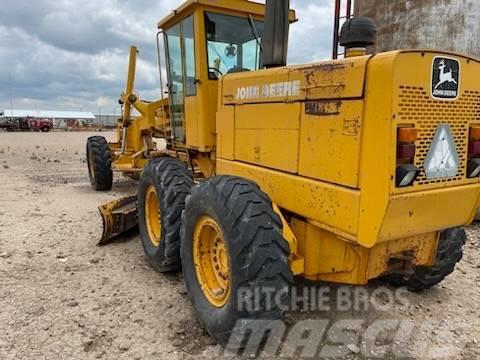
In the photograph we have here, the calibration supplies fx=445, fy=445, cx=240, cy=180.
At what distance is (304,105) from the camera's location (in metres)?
3.16

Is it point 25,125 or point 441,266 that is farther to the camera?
point 25,125

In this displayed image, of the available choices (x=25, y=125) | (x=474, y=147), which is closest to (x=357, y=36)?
(x=474, y=147)

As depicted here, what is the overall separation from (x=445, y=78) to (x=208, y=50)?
252 cm

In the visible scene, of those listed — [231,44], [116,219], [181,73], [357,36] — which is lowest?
[116,219]

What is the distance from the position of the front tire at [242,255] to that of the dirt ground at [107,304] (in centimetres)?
27

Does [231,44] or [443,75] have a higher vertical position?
[231,44]

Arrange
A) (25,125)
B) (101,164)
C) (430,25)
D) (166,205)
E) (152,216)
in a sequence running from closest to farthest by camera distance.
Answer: (166,205)
(152,216)
(430,25)
(101,164)
(25,125)

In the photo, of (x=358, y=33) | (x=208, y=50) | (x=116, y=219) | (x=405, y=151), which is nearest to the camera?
(x=405, y=151)

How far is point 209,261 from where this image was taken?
11.8 feet

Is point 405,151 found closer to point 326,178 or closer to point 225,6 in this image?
point 326,178

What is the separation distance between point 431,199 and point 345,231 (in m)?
0.58

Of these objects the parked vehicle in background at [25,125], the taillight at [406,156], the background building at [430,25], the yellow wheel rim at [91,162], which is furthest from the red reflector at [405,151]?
the parked vehicle in background at [25,125]

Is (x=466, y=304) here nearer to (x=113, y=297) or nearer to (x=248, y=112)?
(x=248, y=112)

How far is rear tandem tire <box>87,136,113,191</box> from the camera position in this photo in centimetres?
912
